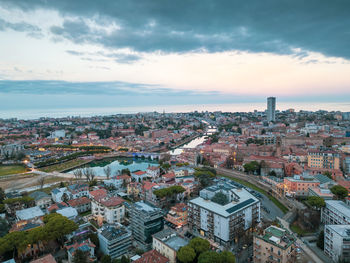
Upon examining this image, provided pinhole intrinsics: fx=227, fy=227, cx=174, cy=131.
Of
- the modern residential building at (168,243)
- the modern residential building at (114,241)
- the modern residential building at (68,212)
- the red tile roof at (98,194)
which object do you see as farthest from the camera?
the red tile roof at (98,194)

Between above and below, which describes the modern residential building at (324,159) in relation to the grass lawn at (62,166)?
above

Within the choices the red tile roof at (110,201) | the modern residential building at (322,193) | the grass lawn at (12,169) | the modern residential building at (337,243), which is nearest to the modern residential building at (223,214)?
the modern residential building at (337,243)

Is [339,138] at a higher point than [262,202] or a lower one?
higher

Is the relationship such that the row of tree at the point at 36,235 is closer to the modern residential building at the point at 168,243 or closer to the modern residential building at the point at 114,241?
the modern residential building at the point at 114,241

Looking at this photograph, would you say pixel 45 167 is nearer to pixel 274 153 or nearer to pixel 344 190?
pixel 274 153

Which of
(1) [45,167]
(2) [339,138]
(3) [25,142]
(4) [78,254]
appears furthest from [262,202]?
(3) [25,142]

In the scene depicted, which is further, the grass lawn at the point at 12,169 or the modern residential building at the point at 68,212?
the grass lawn at the point at 12,169

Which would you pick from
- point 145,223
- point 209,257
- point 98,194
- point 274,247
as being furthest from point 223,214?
point 98,194
